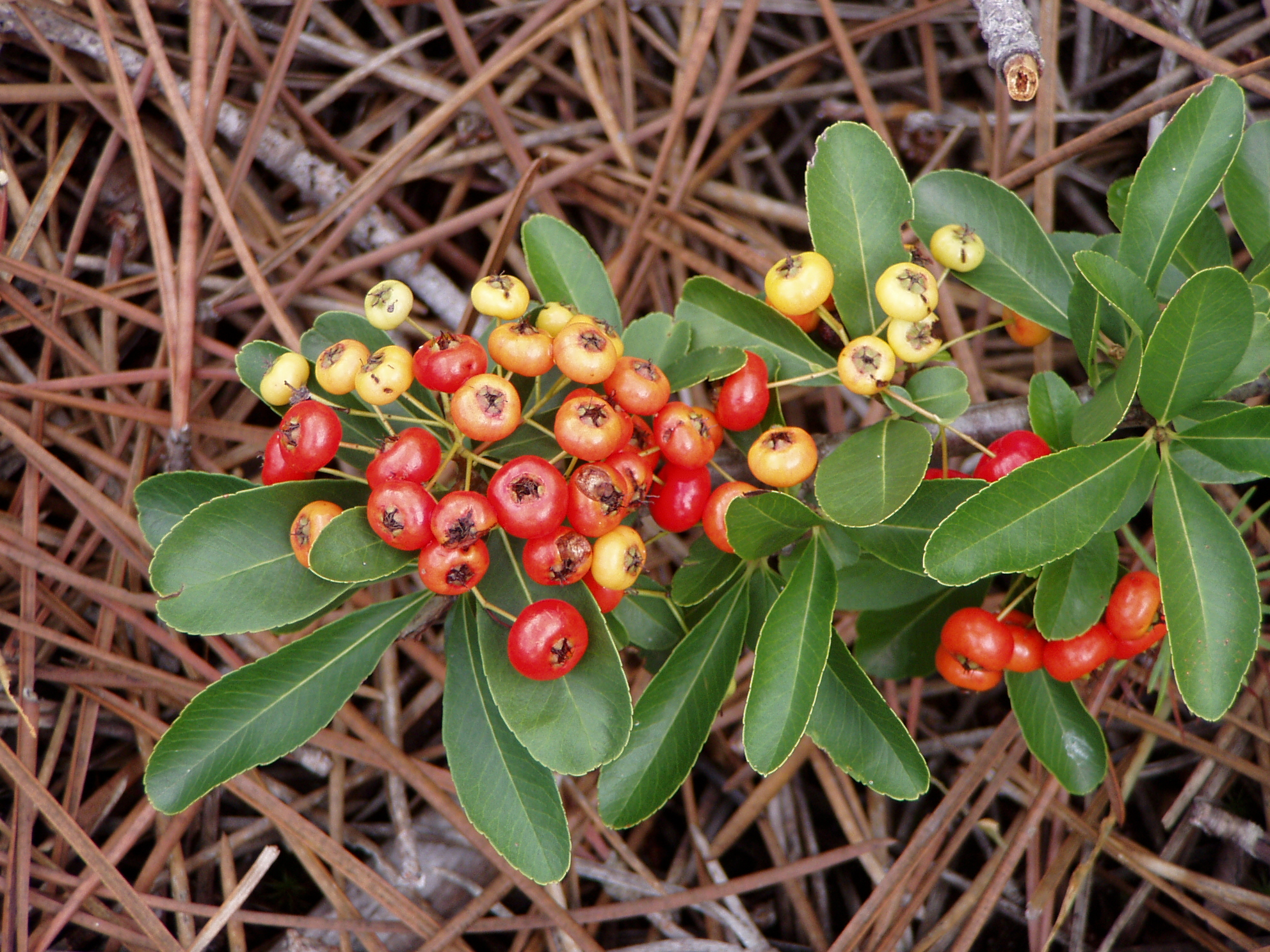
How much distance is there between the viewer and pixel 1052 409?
2172 mm

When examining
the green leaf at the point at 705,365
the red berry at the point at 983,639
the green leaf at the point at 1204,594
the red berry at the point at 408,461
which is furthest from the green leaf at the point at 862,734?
the red berry at the point at 408,461

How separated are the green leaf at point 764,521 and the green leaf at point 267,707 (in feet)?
3.01

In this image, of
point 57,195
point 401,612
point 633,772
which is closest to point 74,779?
point 401,612

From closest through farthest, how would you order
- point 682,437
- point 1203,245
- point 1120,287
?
1. point 1120,287
2. point 682,437
3. point 1203,245

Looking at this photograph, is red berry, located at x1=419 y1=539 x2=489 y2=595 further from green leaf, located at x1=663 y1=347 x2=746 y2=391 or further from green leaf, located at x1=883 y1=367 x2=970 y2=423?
green leaf, located at x1=883 y1=367 x2=970 y2=423

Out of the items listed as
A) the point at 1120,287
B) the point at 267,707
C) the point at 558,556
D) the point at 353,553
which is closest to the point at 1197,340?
the point at 1120,287

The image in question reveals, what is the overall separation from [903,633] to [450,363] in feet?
5.25

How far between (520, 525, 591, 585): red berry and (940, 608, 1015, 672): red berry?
106cm

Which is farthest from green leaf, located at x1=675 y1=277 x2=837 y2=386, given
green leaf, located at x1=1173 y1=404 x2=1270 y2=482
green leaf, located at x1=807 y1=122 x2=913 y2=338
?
green leaf, located at x1=1173 y1=404 x2=1270 y2=482

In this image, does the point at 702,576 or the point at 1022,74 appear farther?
the point at 702,576

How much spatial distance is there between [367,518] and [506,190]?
1963mm

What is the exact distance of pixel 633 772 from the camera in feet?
7.37

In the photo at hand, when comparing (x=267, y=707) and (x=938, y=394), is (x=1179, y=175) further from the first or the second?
(x=267, y=707)

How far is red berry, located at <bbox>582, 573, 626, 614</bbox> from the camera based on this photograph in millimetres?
2266
